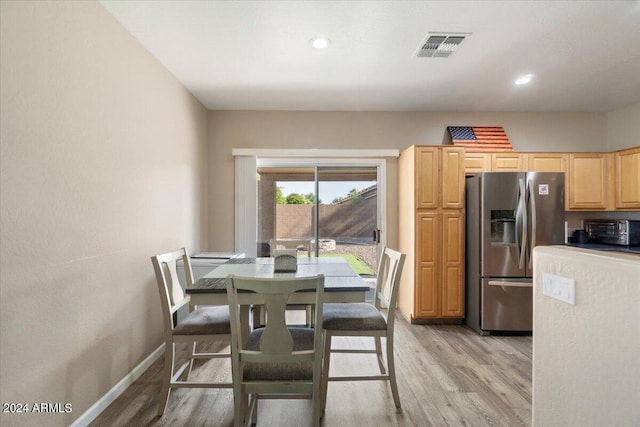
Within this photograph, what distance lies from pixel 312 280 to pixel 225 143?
3220mm

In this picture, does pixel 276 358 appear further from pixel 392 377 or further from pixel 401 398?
pixel 401 398

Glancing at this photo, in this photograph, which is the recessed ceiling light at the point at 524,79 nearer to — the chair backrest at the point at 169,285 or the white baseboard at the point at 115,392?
the chair backrest at the point at 169,285

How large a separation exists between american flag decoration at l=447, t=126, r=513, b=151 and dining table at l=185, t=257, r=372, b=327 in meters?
2.50

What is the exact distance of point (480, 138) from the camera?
13.3ft

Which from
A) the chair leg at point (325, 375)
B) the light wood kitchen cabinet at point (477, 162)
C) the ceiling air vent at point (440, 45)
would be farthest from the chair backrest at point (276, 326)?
the light wood kitchen cabinet at point (477, 162)

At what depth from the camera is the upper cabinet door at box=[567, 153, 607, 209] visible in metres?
3.88

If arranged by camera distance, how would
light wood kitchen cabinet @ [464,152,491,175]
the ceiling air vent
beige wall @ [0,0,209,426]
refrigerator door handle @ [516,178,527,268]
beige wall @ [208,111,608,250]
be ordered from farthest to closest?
beige wall @ [208,111,608,250] < light wood kitchen cabinet @ [464,152,491,175] < refrigerator door handle @ [516,178,527,268] < the ceiling air vent < beige wall @ [0,0,209,426]

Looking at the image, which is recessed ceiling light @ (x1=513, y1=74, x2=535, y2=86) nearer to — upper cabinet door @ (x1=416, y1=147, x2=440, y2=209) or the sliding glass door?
upper cabinet door @ (x1=416, y1=147, x2=440, y2=209)

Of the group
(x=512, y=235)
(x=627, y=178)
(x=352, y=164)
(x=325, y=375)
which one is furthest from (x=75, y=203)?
(x=627, y=178)

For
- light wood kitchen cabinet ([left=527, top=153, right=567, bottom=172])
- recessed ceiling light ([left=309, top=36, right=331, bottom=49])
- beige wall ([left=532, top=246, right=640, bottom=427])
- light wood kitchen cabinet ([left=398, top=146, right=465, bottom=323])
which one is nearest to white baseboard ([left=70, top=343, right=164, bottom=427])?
beige wall ([left=532, top=246, right=640, bottom=427])

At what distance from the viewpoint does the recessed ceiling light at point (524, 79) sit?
123 inches

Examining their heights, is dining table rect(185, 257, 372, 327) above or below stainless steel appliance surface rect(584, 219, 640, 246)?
below

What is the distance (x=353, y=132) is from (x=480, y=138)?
1.59 m

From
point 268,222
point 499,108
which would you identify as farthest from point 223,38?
point 499,108
